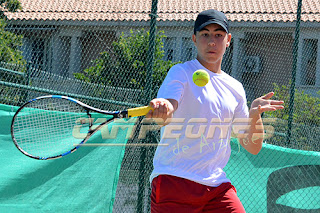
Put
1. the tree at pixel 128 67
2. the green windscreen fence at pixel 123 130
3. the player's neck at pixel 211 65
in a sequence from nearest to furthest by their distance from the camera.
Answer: the player's neck at pixel 211 65
the green windscreen fence at pixel 123 130
the tree at pixel 128 67

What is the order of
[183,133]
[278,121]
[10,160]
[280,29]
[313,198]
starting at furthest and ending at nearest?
[280,29] → [278,121] → [313,198] → [10,160] → [183,133]

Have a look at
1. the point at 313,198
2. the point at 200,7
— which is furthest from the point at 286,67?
the point at 313,198

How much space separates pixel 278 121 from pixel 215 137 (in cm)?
359

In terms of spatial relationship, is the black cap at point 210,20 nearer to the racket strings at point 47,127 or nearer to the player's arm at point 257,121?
the player's arm at point 257,121

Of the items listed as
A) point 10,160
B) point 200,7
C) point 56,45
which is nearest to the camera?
point 10,160

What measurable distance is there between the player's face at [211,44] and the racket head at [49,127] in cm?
156

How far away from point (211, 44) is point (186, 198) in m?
0.95

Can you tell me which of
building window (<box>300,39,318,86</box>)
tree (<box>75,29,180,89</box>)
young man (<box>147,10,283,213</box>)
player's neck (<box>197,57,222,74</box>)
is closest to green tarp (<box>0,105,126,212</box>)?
tree (<box>75,29,180,89</box>)

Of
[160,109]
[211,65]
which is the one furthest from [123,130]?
[160,109]

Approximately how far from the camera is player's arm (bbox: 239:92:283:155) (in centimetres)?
276

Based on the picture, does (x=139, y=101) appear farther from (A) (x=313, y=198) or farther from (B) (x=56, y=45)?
(B) (x=56, y=45)

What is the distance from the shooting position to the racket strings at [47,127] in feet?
13.4

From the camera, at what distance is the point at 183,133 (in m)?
2.67

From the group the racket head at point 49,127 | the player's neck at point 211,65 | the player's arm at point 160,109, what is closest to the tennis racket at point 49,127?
the racket head at point 49,127
